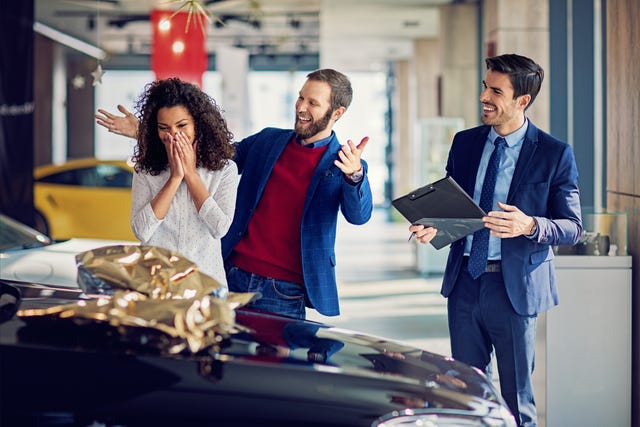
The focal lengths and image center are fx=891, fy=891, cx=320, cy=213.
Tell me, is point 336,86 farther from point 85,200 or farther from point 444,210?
point 85,200

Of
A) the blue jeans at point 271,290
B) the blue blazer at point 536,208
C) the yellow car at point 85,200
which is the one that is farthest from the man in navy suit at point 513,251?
the yellow car at point 85,200

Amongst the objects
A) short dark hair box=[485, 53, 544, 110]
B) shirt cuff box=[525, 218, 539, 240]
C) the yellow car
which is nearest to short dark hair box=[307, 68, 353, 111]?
short dark hair box=[485, 53, 544, 110]

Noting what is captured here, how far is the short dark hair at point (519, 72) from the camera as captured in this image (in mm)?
3176

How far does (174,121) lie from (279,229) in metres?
0.62

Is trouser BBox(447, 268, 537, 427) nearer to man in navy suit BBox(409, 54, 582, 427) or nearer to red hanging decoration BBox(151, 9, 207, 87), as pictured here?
man in navy suit BBox(409, 54, 582, 427)

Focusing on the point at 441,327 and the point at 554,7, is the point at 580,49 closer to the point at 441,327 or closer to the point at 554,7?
the point at 554,7

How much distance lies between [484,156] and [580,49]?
528 centimetres

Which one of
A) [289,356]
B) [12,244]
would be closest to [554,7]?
[12,244]

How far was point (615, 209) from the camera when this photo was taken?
4.64 m

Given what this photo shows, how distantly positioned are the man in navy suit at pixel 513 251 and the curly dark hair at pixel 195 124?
0.77m

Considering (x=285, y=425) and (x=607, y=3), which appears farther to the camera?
(x=607, y=3)

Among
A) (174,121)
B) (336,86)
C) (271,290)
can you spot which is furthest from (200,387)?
(336,86)

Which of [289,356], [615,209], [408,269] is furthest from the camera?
[408,269]

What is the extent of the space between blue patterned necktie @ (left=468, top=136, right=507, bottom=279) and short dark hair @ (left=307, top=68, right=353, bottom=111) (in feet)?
1.88
